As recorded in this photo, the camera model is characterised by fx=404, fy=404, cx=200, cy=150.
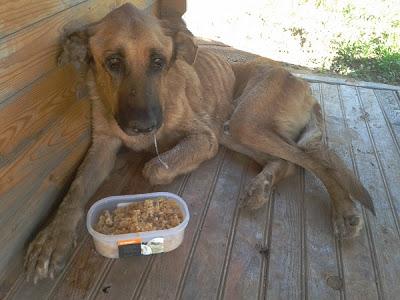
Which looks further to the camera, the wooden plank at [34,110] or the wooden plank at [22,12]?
the wooden plank at [34,110]

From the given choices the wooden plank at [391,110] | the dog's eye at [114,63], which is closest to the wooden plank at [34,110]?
the dog's eye at [114,63]

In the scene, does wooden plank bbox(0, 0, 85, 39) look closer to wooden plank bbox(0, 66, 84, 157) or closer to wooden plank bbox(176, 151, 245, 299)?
wooden plank bbox(0, 66, 84, 157)

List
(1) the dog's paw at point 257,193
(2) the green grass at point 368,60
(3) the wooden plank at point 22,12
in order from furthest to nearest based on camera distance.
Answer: (2) the green grass at point 368,60, (1) the dog's paw at point 257,193, (3) the wooden plank at point 22,12

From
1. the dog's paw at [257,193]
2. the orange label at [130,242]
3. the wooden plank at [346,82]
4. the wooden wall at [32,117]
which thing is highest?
the wooden wall at [32,117]

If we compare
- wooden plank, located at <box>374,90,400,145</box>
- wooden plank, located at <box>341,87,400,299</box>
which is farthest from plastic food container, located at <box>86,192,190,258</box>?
wooden plank, located at <box>374,90,400,145</box>

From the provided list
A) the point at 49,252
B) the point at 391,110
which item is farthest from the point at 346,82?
the point at 49,252

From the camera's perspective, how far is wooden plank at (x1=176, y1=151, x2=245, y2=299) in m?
2.39

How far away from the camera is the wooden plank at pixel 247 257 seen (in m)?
2.39

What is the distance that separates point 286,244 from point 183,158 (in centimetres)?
109

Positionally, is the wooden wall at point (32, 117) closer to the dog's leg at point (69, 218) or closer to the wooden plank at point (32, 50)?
the wooden plank at point (32, 50)

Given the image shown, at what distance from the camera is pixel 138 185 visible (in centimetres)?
325

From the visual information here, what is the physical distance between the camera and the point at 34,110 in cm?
249

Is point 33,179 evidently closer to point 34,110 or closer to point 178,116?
point 34,110

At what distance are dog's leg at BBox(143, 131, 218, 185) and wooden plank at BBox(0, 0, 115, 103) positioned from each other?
1061 millimetres
